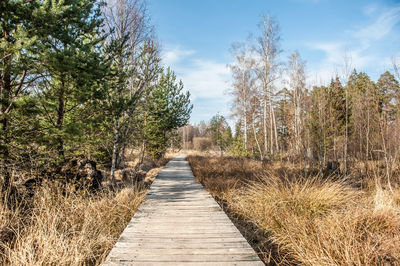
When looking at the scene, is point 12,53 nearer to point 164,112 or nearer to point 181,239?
point 181,239

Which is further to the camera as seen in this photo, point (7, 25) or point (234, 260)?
point (7, 25)

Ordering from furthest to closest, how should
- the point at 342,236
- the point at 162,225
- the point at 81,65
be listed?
the point at 81,65 < the point at 162,225 < the point at 342,236

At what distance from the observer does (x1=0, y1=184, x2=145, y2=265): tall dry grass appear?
228cm

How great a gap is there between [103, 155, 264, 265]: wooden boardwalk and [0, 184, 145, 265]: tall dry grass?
0.33 metres

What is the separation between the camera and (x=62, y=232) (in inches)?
106

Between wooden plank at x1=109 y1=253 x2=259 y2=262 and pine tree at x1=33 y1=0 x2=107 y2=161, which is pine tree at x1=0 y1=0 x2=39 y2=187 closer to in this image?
pine tree at x1=33 y1=0 x2=107 y2=161

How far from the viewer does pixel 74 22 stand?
453 centimetres

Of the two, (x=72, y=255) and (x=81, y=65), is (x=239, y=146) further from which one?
(x=72, y=255)

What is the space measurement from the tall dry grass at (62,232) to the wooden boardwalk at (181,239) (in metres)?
0.33

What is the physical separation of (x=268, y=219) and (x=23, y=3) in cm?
626

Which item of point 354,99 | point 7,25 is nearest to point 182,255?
point 7,25

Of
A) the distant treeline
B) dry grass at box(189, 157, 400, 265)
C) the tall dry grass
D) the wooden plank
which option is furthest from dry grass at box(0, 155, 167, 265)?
the distant treeline

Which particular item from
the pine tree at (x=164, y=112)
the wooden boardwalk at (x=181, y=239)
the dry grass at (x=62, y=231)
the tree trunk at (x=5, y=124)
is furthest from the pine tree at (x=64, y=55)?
the pine tree at (x=164, y=112)

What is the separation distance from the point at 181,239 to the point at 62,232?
1664 millimetres
